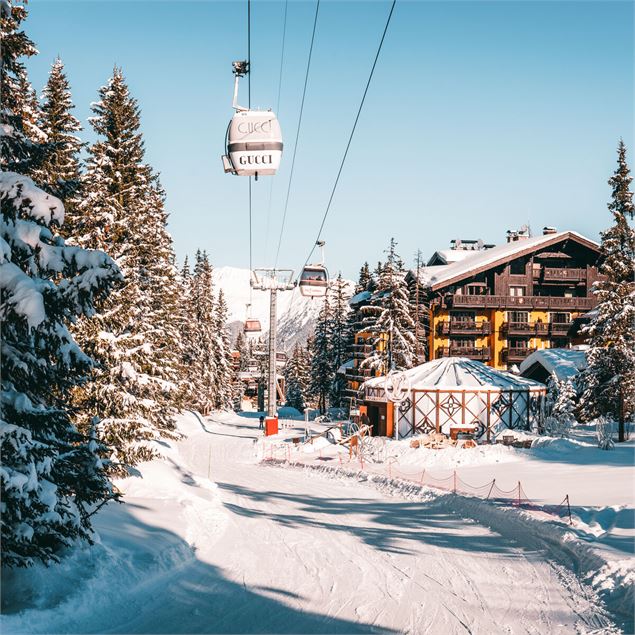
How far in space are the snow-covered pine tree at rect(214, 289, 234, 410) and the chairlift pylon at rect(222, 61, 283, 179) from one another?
54965 millimetres

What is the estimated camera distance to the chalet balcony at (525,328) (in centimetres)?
5870

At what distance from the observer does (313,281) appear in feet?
134

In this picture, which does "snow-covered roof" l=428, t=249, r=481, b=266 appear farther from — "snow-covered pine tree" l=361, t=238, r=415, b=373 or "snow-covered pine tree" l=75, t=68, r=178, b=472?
"snow-covered pine tree" l=75, t=68, r=178, b=472

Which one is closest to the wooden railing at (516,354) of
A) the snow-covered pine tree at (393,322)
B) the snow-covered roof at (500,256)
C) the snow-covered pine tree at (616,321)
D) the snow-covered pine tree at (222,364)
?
the snow-covered roof at (500,256)

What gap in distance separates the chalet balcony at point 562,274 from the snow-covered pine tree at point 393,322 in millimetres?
15699

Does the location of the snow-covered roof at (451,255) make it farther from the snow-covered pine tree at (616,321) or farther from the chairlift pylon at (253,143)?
the chairlift pylon at (253,143)

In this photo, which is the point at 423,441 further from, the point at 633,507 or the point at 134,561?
the point at 134,561

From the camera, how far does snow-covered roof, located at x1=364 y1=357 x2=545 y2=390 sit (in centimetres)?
4000

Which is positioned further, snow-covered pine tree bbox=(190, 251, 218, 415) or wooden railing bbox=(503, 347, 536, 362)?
snow-covered pine tree bbox=(190, 251, 218, 415)

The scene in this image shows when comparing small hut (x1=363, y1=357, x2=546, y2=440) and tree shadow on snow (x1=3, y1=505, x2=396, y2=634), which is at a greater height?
small hut (x1=363, y1=357, x2=546, y2=440)

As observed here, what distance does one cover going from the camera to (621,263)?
35.3 metres

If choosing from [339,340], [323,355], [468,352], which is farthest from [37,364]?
[323,355]

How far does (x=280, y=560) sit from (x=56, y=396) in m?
6.73

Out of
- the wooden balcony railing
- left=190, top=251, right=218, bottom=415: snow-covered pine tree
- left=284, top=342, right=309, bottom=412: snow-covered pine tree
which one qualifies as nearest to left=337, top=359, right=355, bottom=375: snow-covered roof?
left=190, top=251, right=218, bottom=415: snow-covered pine tree
